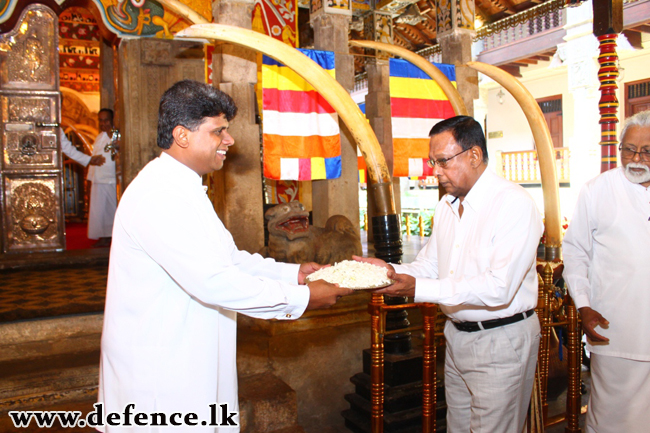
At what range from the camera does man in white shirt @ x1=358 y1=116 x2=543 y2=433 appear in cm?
231

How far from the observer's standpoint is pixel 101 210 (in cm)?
748

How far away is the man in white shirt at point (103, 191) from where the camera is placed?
7.46 m

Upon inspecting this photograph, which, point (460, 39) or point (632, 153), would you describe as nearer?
point (632, 153)

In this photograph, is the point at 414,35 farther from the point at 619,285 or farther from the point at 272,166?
the point at 619,285

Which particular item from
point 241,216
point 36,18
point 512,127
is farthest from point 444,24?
point 512,127

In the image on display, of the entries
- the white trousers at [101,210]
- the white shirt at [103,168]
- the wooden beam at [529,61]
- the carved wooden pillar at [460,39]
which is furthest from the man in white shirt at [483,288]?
the wooden beam at [529,61]

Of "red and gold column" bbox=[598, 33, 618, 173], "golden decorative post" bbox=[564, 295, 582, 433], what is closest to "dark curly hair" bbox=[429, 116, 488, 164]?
"golden decorative post" bbox=[564, 295, 582, 433]

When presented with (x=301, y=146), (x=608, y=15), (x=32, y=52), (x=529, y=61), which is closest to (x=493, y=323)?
(x=301, y=146)

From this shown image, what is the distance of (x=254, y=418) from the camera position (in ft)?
11.0

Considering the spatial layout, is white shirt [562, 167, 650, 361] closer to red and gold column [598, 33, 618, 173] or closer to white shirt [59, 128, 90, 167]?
red and gold column [598, 33, 618, 173]

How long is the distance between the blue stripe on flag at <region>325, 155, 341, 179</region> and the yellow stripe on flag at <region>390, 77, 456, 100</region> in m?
1.09

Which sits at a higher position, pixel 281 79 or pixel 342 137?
pixel 281 79

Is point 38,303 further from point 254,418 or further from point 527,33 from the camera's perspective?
point 527,33

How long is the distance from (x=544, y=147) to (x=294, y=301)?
4.51 m
